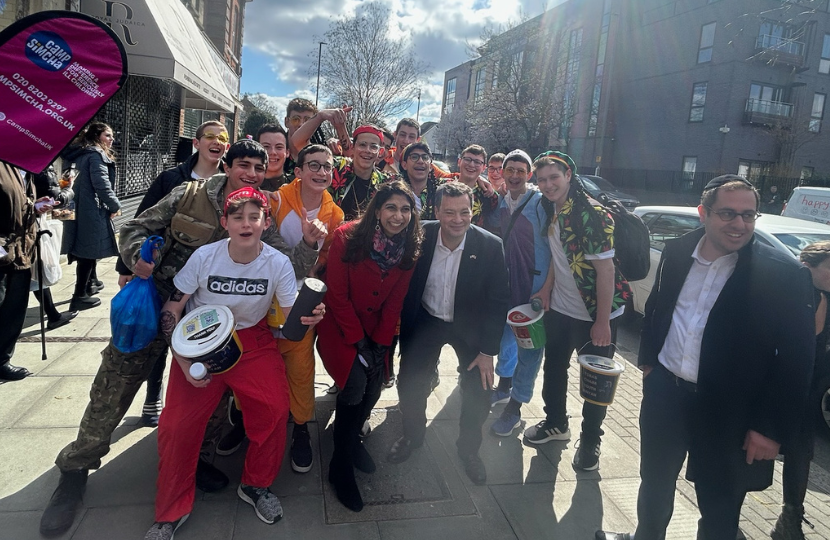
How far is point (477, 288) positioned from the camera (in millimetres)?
3145

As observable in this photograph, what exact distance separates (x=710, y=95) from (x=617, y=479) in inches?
1153

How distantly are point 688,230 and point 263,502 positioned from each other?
6223 mm

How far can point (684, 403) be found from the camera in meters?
2.34

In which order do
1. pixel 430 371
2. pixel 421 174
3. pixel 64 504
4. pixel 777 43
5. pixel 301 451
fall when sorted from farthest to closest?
1. pixel 777 43
2. pixel 421 174
3. pixel 430 371
4. pixel 301 451
5. pixel 64 504

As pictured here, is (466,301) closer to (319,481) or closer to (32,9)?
(319,481)

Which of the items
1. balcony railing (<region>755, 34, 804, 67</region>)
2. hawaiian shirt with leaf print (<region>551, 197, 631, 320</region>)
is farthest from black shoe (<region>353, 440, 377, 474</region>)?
balcony railing (<region>755, 34, 804, 67</region>)

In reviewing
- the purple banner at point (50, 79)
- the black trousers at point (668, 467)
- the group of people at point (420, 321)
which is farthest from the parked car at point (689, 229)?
the purple banner at point (50, 79)

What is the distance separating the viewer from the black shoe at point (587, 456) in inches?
132

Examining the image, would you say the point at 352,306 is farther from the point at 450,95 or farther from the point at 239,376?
the point at 450,95

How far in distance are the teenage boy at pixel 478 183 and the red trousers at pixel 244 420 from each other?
2.22 metres

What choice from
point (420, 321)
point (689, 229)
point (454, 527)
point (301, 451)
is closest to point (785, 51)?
point (689, 229)

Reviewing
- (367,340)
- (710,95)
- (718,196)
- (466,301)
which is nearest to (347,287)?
(367,340)

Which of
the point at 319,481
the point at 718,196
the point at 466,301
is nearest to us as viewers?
the point at 718,196

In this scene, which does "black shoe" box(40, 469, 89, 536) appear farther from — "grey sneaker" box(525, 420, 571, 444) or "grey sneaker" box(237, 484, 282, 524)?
"grey sneaker" box(525, 420, 571, 444)
